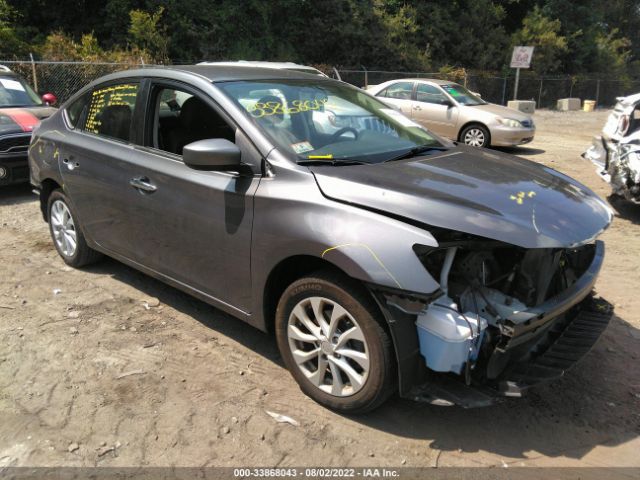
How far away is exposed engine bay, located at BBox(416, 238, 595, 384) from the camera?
2451 mm

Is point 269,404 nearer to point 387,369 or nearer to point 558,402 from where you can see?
point 387,369

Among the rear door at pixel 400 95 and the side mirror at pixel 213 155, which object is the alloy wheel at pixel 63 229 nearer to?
the side mirror at pixel 213 155

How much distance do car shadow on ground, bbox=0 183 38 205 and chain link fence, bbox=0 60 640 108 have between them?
291 inches

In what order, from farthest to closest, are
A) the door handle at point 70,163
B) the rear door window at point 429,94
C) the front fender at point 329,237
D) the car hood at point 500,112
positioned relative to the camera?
1. the rear door window at point 429,94
2. the car hood at point 500,112
3. the door handle at point 70,163
4. the front fender at point 329,237

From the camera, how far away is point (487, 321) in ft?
8.40

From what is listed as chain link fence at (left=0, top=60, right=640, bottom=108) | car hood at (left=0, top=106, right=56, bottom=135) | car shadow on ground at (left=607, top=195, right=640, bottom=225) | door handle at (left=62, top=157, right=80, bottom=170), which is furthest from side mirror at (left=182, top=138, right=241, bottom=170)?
chain link fence at (left=0, top=60, right=640, bottom=108)

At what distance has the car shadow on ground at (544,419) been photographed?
8.87 feet

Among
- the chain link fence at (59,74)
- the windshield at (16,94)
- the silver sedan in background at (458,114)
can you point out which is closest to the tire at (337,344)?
the windshield at (16,94)

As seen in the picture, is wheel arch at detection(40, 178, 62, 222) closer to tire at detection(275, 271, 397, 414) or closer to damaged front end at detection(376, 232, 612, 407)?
tire at detection(275, 271, 397, 414)

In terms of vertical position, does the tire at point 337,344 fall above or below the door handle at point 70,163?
below

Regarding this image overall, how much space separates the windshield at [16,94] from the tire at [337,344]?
7.14 meters

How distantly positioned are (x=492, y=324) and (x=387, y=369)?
0.55m

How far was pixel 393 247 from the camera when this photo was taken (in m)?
2.47

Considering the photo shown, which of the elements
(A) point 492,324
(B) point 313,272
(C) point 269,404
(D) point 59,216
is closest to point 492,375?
(A) point 492,324
